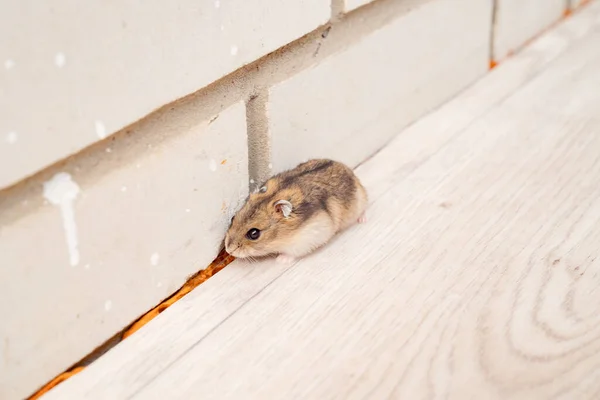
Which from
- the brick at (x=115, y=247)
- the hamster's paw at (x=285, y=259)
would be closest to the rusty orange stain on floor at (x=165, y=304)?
the brick at (x=115, y=247)

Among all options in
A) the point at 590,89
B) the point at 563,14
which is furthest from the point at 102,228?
the point at 563,14

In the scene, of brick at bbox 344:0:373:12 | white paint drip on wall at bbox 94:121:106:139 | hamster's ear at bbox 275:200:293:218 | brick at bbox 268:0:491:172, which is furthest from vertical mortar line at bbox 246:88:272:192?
white paint drip on wall at bbox 94:121:106:139

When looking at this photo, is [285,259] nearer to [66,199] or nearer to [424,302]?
[424,302]

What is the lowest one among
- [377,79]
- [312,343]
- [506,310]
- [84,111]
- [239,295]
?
[506,310]

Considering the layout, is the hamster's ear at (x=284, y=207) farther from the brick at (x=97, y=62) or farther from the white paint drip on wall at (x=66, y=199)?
the white paint drip on wall at (x=66, y=199)

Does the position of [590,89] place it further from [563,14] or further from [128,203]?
[128,203]
